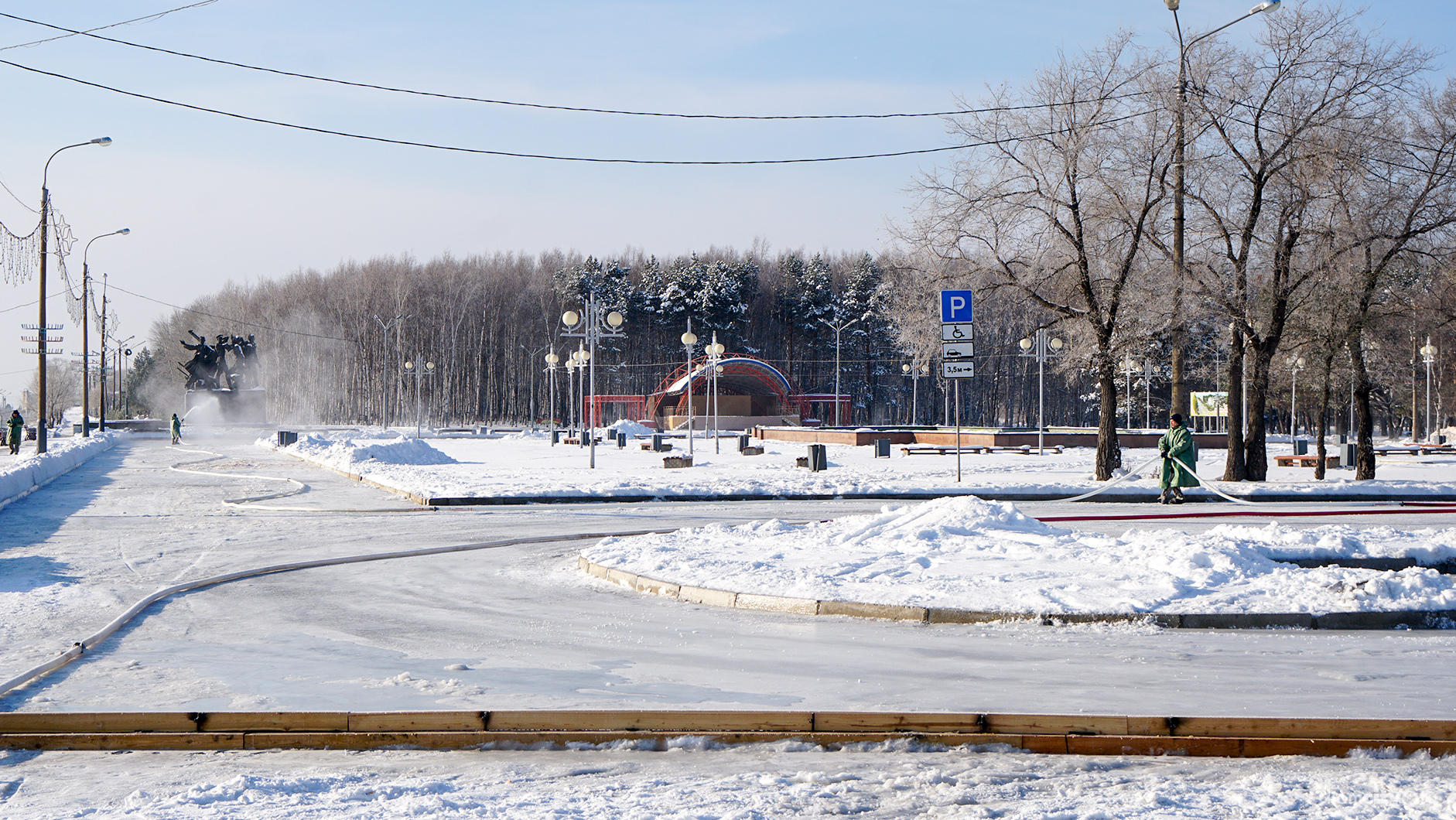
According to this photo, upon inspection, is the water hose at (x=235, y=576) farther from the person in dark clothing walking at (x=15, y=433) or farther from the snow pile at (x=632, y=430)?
the snow pile at (x=632, y=430)

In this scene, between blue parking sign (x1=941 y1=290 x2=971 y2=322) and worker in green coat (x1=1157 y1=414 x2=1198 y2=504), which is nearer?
blue parking sign (x1=941 y1=290 x2=971 y2=322)

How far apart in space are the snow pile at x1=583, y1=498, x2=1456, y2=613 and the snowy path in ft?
1.72

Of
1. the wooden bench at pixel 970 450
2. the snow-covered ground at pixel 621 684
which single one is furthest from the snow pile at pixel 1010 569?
the wooden bench at pixel 970 450

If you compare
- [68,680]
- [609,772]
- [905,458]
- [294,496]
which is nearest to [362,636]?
[68,680]

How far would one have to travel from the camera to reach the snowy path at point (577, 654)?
6637 mm

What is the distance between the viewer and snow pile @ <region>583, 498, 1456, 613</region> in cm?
948

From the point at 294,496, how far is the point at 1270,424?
8798 centimetres

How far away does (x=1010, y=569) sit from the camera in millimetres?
10812

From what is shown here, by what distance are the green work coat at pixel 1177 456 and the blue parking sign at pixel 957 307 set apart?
178 inches

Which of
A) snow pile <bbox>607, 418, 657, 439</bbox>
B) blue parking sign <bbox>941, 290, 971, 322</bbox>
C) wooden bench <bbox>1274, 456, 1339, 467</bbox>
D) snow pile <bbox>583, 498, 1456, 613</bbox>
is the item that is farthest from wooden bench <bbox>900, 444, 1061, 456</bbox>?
snow pile <bbox>583, 498, 1456, 613</bbox>

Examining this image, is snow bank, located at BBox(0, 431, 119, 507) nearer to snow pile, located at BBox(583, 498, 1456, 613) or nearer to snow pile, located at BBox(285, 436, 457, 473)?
snow pile, located at BBox(285, 436, 457, 473)

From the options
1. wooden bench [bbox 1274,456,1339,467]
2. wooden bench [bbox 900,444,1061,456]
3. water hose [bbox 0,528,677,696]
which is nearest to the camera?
water hose [bbox 0,528,677,696]

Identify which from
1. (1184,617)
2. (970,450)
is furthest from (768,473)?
(1184,617)

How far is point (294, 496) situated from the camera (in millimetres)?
23594
